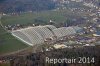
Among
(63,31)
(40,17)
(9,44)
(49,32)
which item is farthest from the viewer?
(40,17)

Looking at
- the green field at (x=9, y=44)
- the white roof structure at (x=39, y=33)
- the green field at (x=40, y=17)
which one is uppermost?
the green field at (x=9, y=44)

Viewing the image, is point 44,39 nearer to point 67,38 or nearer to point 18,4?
point 67,38

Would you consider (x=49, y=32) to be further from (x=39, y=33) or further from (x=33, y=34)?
(x=33, y=34)

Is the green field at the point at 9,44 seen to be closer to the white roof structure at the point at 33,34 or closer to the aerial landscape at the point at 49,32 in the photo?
the aerial landscape at the point at 49,32

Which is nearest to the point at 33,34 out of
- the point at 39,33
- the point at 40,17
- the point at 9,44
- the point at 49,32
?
the point at 39,33

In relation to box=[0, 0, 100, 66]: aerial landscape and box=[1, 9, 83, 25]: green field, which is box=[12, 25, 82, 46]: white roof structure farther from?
box=[1, 9, 83, 25]: green field

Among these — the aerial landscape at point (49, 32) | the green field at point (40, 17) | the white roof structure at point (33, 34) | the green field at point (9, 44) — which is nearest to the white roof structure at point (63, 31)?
the aerial landscape at point (49, 32)

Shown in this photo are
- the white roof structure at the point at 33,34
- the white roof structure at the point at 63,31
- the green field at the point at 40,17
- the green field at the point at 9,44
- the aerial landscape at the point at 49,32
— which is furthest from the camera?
the green field at the point at 40,17
